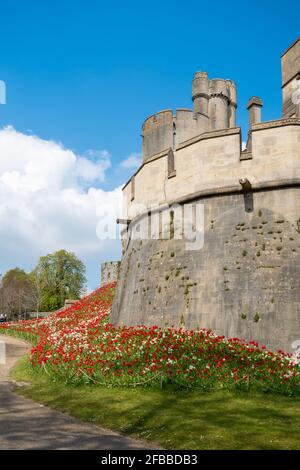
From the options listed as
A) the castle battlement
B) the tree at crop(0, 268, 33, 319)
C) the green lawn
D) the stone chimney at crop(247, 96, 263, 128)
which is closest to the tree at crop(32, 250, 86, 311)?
the tree at crop(0, 268, 33, 319)

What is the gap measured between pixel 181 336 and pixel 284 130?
6743mm

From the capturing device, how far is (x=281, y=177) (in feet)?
41.3

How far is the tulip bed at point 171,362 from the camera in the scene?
362 inches

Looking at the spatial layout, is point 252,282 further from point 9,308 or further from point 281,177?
point 9,308

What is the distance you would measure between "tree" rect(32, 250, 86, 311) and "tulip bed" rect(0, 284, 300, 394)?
162 feet

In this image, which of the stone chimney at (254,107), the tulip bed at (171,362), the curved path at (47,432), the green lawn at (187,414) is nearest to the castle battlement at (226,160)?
the stone chimney at (254,107)

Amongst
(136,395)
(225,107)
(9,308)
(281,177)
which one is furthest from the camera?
(9,308)

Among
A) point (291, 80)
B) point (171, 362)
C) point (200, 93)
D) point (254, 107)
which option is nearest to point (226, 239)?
point (171, 362)

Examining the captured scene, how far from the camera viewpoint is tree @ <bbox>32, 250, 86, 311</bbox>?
2426 inches

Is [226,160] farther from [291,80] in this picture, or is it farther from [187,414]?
[187,414]

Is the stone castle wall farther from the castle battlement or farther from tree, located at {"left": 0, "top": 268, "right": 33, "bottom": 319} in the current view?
tree, located at {"left": 0, "top": 268, "right": 33, "bottom": 319}

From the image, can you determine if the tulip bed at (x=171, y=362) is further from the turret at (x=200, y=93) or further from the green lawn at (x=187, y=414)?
the turret at (x=200, y=93)

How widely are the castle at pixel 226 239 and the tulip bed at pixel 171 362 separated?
0.83m
